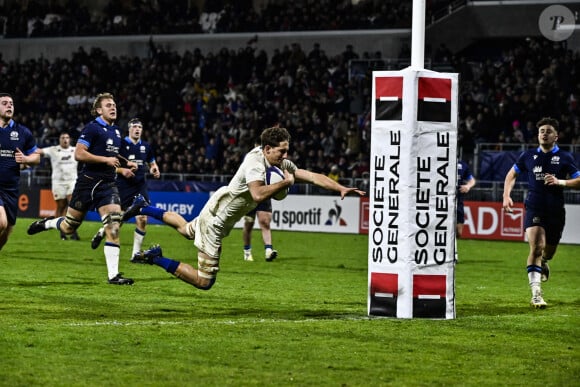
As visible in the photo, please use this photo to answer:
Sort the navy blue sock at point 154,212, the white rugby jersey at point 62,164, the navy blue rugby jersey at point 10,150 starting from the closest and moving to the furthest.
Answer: the navy blue sock at point 154,212 → the navy blue rugby jersey at point 10,150 → the white rugby jersey at point 62,164

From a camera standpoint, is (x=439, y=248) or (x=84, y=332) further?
(x=439, y=248)

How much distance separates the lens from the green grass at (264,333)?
7801mm

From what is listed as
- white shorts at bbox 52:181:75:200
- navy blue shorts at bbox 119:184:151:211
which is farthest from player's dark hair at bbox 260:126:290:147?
white shorts at bbox 52:181:75:200

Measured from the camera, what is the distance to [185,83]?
42156mm

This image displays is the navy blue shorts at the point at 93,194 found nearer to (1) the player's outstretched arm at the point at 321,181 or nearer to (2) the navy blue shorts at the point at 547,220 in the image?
(1) the player's outstretched arm at the point at 321,181

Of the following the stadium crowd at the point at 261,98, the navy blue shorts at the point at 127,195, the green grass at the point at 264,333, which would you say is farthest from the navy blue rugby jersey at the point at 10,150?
the stadium crowd at the point at 261,98

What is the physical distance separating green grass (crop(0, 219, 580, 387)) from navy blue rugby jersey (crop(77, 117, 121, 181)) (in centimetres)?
156

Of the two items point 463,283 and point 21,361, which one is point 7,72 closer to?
point 463,283

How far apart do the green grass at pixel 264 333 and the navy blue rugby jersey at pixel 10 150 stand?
1441mm

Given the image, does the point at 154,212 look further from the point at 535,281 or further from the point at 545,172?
the point at 545,172

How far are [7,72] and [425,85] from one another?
126 feet

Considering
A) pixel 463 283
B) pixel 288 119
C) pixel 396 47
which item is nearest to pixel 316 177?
pixel 463 283

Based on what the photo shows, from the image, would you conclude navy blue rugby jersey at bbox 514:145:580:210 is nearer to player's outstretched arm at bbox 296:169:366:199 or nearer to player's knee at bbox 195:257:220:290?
player's outstretched arm at bbox 296:169:366:199

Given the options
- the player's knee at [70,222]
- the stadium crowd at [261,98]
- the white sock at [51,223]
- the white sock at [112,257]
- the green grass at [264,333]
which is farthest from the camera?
the stadium crowd at [261,98]
